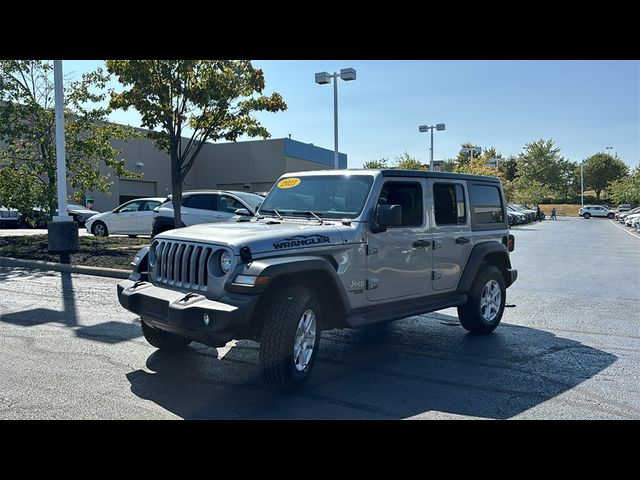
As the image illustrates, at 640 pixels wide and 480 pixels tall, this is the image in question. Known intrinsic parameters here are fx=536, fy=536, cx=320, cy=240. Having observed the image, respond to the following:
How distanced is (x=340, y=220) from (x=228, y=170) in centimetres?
3779

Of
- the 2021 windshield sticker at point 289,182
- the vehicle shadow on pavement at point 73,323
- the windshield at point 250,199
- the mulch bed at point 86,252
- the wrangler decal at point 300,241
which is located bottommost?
the vehicle shadow on pavement at point 73,323

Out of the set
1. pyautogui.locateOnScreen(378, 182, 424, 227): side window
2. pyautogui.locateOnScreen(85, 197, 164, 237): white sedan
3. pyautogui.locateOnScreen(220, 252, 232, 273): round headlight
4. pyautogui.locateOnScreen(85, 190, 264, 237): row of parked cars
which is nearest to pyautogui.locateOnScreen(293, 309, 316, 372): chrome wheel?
pyautogui.locateOnScreen(220, 252, 232, 273): round headlight

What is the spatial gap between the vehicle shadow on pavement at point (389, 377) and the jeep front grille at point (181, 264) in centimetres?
87

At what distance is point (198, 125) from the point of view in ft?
45.5

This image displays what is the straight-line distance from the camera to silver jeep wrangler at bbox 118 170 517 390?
14.0ft

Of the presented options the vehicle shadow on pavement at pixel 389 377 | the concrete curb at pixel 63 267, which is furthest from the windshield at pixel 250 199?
the vehicle shadow on pavement at pixel 389 377

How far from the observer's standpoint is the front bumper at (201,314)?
408 centimetres

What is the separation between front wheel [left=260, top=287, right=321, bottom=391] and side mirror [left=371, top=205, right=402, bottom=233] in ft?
3.61

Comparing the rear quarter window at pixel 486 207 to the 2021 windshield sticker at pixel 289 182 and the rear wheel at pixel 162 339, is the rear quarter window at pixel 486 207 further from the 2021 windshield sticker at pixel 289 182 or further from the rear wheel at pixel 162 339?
the rear wheel at pixel 162 339
